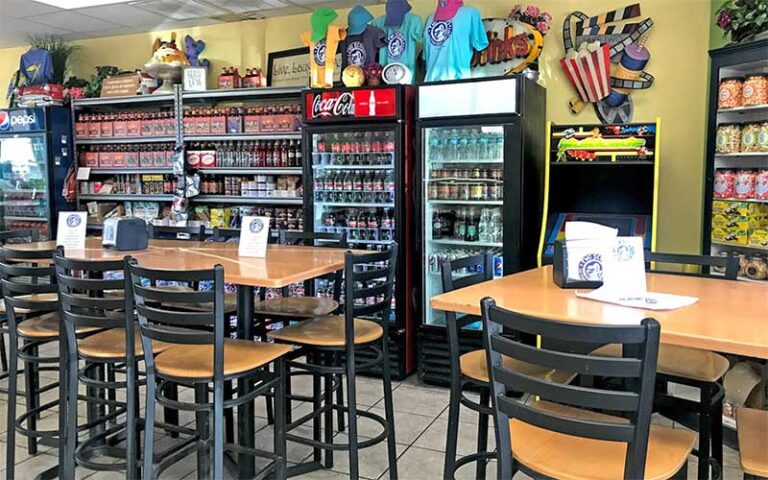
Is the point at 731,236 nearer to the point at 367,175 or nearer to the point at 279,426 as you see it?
the point at 367,175

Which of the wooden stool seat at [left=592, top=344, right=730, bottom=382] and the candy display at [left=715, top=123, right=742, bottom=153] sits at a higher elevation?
the candy display at [left=715, top=123, right=742, bottom=153]

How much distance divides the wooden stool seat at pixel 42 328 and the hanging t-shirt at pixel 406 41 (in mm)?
3032

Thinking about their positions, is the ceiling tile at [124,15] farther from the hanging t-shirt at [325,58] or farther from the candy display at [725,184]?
the candy display at [725,184]

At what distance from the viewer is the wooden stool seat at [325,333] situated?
2840 millimetres

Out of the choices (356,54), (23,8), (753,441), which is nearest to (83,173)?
(23,8)

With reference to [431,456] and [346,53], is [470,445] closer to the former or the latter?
[431,456]

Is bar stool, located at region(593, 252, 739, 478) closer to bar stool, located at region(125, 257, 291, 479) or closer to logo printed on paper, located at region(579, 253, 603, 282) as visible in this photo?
logo printed on paper, located at region(579, 253, 603, 282)

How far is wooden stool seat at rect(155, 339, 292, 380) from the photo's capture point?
8.03ft

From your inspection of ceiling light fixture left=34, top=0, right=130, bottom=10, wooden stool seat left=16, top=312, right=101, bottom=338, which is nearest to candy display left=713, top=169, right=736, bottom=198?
wooden stool seat left=16, top=312, right=101, bottom=338

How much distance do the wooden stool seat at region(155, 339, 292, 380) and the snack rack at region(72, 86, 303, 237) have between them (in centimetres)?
306

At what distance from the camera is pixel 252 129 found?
19.2 feet

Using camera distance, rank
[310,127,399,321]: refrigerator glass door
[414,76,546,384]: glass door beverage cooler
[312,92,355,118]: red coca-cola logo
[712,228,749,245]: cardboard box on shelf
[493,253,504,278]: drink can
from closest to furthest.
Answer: [712,228,749,245]: cardboard box on shelf < [414,76,546,384]: glass door beverage cooler < [493,253,504,278]: drink can < [312,92,355,118]: red coca-cola logo < [310,127,399,321]: refrigerator glass door

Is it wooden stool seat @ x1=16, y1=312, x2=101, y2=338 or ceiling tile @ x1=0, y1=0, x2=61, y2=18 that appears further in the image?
ceiling tile @ x1=0, y1=0, x2=61, y2=18

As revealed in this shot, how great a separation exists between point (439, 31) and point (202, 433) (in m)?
3.33
